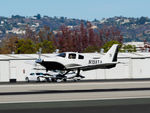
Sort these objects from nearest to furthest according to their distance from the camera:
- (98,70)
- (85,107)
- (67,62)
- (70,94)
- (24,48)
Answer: (85,107)
(70,94)
(67,62)
(98,70)
(24,48)

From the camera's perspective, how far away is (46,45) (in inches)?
6777

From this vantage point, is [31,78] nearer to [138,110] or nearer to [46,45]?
[138,110]

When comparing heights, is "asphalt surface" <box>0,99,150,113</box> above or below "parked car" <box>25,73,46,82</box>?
above

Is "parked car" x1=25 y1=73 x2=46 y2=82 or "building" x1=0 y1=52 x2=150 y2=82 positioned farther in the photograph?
"building" x1=0 y1=52 x2=150 y2=82

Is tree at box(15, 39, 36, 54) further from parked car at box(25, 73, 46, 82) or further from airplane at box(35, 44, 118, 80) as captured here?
airplane at box(35, 44, 118, 80)

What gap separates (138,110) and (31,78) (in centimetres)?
4591

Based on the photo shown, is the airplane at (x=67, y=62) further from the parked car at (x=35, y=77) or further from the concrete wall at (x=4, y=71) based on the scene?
the concrete wall at (x=4, y=71)

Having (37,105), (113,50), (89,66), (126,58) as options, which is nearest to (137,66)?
(126,58)

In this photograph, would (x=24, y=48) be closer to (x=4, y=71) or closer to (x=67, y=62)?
(x=4, y=71)

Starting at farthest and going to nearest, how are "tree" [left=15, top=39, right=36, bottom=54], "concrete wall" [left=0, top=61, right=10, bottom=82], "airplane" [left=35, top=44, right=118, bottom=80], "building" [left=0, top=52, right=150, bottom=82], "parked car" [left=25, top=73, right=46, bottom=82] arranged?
"tree" [left=15, top=39, right=36, bottom=54] → "building" [left=0, top=52, right=150, bottom=82] → "concrete wall" [left=0, top=61, right=10, bottom=82] → "parked car" [left=25, top=73, right=46, bottom=82] → "airplane" [left=35, top=44, right=118, bottom=80]

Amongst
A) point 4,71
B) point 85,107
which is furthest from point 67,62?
point 85,107

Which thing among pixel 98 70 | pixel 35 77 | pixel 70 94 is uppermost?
pixel 70 94

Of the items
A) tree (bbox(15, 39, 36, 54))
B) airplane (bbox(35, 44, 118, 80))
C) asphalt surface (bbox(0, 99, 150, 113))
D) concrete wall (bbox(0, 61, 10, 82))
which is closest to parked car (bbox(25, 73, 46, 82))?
concrete wall (bbox(0, 61, 10, 82))

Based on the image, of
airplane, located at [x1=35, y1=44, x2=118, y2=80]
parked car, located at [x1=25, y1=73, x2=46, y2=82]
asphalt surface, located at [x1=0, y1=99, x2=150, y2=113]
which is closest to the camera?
asphalt surface, located at [x1=0, y1=99, x2=150, y2=113]
